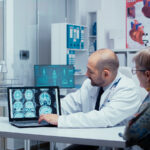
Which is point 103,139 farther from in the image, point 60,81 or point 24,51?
point 24,51

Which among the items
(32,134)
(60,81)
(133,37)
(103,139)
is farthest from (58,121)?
(133,37)

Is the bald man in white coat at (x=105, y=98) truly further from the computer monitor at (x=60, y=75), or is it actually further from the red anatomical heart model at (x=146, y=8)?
the red anatomical heart model at (x=146, y=8)

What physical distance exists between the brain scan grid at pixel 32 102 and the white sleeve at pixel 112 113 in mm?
169

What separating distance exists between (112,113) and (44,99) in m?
0.40

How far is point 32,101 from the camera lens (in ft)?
6.83

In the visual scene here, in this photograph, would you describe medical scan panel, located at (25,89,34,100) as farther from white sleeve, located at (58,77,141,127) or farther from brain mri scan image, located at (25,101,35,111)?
white sleeve, located at (58,77,141,127)

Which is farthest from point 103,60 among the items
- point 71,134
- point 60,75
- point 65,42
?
point 65,42

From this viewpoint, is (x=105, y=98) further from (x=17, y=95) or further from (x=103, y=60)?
(x=17, y=95)

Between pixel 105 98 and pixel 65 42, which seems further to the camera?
pixel 65 42

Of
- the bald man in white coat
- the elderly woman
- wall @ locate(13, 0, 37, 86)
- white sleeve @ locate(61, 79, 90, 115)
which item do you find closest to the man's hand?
the bald man in white coat

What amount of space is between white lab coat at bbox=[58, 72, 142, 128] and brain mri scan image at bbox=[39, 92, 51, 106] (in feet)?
A: 0.40

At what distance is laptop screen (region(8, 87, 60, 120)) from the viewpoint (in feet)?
6.79

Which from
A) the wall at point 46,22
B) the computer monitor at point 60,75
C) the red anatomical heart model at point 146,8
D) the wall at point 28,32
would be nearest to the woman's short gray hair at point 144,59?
the computer monitor at point 60,75

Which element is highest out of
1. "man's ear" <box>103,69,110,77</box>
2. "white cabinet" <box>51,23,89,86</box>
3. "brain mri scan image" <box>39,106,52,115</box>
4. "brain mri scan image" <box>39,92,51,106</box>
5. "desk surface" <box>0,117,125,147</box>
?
"white cabinet" <box>51,23,89,86</box>
